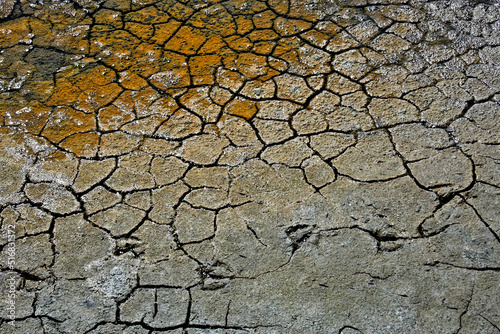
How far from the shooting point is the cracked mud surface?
7.45 feet

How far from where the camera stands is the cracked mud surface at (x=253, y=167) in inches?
89.4

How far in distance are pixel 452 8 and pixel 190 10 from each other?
210 cm

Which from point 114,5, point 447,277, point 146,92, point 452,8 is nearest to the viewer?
point 447,277

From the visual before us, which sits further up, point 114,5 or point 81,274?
point 114,5

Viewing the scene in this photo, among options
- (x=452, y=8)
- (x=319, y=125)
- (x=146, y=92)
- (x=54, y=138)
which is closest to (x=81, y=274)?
(x=54, y=138)

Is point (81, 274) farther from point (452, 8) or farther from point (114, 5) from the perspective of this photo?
point (452, 8)

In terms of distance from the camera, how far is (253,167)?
2.83 meters

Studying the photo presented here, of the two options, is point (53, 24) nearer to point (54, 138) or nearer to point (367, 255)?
point (54, 138)

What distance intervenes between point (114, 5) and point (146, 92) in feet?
4.05

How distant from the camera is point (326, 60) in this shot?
3.47 m

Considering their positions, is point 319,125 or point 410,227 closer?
point 410,227

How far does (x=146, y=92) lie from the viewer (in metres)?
3.33

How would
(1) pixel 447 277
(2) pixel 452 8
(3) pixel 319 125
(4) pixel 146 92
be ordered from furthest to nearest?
1. (2) pixel 452 8
2. (4) pixel 146 92
3. (3) pixel 319 125
4. (1) pixel 447 277

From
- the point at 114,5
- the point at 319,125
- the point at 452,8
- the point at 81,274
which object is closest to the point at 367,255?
the point at 319,125
